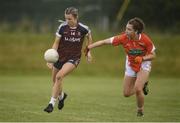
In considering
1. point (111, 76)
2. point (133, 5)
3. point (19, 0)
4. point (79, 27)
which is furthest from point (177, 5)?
point (79, 27)

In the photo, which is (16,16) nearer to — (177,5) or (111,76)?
(111,76)

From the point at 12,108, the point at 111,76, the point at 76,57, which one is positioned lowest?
the point at 111,76

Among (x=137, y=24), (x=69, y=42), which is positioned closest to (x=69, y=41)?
(x=69, y=42)

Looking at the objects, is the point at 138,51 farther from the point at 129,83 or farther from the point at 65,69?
the point at 65,69

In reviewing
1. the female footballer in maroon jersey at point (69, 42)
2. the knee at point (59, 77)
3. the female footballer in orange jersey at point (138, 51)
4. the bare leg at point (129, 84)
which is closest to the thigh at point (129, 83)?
the bare leg at point (129, 84)

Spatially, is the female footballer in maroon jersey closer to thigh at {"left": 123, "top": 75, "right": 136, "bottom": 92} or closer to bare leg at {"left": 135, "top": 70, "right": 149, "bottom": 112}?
thigh at {"left": 123, "top": 75, "right": 136, "bottom": 92}

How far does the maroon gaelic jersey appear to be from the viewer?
1430cm

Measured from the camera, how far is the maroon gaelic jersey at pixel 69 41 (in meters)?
14.3

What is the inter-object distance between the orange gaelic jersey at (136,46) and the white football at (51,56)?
1.20m

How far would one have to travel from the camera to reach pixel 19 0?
3528cm

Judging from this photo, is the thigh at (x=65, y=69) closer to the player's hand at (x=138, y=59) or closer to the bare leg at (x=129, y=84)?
the bare leg at (x=129, y=84)

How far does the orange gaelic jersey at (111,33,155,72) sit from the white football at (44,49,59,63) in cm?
120

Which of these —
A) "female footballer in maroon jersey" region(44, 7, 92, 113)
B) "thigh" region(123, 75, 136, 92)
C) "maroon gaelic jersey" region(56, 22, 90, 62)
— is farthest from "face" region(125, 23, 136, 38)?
"maroon gaelic jersey" region(56, 22, 90, 62)

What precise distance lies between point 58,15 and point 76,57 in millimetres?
20361
